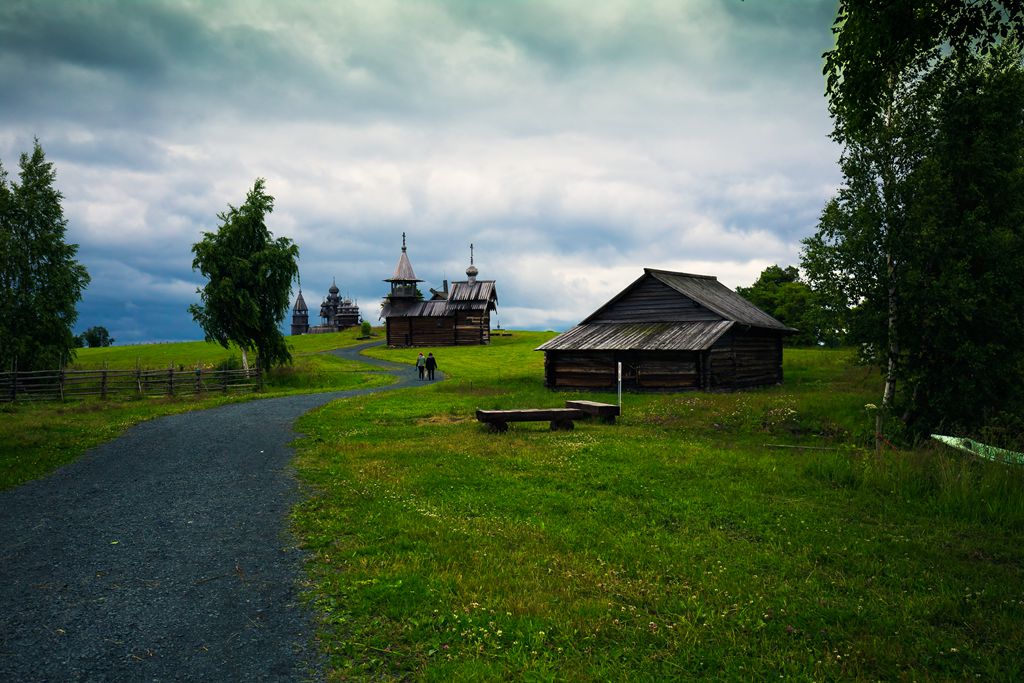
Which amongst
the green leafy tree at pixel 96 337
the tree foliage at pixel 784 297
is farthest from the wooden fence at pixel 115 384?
the green leafy tree at pixel 96 337

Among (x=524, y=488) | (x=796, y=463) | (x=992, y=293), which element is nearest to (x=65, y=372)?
(x=524, y=488)

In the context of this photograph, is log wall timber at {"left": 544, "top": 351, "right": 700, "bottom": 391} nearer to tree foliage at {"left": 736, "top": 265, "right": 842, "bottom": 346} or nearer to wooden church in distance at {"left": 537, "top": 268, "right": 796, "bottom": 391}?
wooden church in distance at {"left": 537, "top": 268, "right": 796, "bottom": 391}

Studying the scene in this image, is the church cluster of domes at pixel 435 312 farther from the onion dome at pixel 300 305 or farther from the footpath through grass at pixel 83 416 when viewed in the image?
the onion dome at pixel 300 305

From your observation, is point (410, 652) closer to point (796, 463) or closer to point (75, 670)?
point (75, 670)

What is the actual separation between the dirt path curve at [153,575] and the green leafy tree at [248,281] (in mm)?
23576

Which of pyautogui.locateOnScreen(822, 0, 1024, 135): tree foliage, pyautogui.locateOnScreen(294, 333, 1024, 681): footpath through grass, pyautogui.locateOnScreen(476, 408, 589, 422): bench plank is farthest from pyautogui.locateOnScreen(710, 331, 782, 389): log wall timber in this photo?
pyautogui.locateOnScreen(822, 0, 1024, 135): tree foliage

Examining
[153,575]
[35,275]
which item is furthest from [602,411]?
[35,275]

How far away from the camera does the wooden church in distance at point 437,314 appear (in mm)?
76562

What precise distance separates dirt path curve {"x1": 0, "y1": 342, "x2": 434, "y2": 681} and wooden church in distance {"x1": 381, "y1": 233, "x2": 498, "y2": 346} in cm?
6202

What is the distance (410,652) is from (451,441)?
11230 mm

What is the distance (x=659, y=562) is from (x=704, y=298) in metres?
29.5

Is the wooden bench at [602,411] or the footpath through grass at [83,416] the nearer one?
the footpath through grass at [83,416]

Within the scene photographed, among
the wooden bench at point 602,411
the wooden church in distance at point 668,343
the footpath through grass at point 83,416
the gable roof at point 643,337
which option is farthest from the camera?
the wooden church in distance at point 668,343

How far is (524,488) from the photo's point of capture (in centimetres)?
1146
